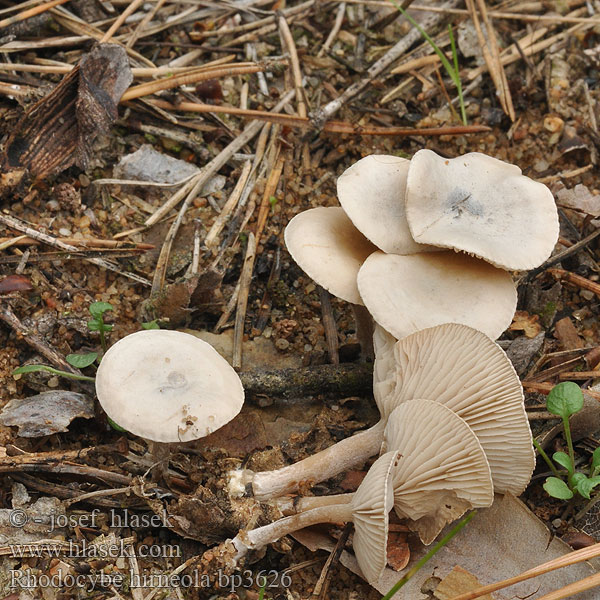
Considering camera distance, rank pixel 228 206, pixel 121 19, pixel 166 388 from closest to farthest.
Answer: pixel 166 388, pixel 228 206, pixel 121 19

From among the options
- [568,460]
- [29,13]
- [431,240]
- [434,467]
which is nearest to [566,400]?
[568,460]

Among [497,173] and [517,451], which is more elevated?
[497,173]

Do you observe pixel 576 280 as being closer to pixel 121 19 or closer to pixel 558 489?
pixel 558 489

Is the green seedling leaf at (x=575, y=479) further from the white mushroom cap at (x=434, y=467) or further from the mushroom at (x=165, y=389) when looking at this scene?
the mushroom at (x=165, y=389)

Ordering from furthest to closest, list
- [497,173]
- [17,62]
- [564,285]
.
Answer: [17,62]
[564,285]
[497,173]

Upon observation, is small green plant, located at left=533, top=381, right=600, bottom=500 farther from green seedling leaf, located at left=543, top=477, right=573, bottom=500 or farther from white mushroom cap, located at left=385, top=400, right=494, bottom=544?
white mushroom cap, located at left=385, top=400, right=494, bottom=544

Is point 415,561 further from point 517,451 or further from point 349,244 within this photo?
point 349,244

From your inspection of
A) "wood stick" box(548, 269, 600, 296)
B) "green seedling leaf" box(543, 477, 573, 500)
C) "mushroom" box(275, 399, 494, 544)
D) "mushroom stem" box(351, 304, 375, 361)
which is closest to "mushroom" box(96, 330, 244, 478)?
"mushroom" box(275, 399, 494, 544)

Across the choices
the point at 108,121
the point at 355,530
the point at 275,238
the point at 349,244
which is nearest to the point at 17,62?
the point at 108,121
